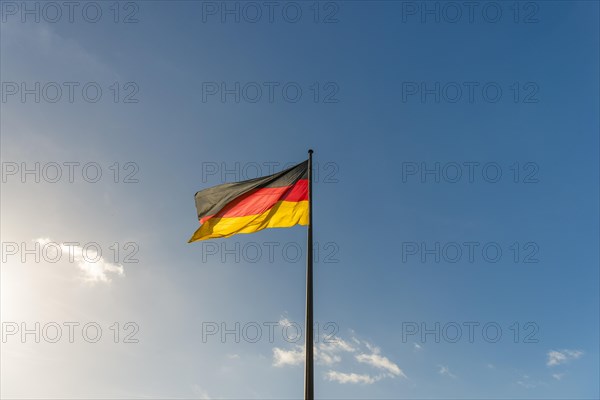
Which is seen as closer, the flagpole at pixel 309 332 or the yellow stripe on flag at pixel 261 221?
the flagpole at pixel 309 332

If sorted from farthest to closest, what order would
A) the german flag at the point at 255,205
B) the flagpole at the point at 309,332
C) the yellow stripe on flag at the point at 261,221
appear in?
the german flag at the point at 255,205 → the yellow stripe on flag at the point at 261,221 → the flagpole at the point at 309,332

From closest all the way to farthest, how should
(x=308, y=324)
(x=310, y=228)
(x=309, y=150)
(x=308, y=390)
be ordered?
(x=308, y=390) → (x=308, y=324) → (x=310, y=228) → (x=309, y=150)

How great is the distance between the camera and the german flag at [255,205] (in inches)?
734

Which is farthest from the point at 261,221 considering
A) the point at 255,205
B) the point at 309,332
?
the point at 309,332

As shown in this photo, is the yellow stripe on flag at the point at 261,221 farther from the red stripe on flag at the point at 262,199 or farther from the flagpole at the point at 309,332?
the flagpole at the point at 309,332

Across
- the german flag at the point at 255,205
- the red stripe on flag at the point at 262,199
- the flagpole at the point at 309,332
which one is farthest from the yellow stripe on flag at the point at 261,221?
the flagpole at the point at 309,332

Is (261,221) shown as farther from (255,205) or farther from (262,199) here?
(262,199)

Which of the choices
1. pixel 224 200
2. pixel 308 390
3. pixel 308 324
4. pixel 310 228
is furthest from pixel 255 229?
pixel 308 390

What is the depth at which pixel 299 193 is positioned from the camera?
18.7 m

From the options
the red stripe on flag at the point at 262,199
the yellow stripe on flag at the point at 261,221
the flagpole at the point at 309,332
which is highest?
the red stripe on flag at the point at 262,199

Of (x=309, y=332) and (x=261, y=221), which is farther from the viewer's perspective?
(x=261, y=221)

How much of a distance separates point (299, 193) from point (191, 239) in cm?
Result: 379

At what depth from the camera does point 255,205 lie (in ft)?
61.8

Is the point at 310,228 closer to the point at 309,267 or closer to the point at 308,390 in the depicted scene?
the point at 309,267
